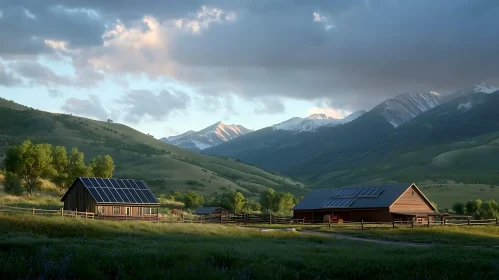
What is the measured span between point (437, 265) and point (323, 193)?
195ft

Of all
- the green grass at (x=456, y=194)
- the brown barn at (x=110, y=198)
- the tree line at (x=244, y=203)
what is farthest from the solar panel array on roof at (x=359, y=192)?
the green grass at (x=456, y=194)

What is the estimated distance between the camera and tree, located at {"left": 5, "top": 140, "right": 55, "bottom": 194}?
8094 cm

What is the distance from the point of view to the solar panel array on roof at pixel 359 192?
243 ft

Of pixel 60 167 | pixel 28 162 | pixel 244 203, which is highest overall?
pixel 28 162

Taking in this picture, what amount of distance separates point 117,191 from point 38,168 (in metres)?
26.3

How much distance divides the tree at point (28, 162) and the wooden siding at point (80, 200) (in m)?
21.0

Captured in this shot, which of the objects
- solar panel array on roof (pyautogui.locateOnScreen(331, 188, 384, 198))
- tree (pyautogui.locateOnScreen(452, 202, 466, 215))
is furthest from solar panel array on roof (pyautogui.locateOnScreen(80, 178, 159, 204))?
tree (pyautogui.locateOnScreen(452, 202, 466, 215))

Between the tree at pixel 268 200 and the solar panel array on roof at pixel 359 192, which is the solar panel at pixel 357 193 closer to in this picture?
the solar panel array on roof at pixel 359 192

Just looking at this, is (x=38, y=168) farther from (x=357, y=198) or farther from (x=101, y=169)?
(x=357, y=198)

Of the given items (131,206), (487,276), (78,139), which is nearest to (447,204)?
(131,206)

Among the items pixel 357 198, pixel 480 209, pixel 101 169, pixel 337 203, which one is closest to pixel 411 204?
pixel 357 198

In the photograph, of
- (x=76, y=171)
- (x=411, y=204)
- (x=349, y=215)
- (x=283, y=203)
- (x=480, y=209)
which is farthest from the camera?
(x=283, y=203)

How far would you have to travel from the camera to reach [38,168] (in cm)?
8244

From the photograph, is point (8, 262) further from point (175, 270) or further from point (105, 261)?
point (175, 270)
